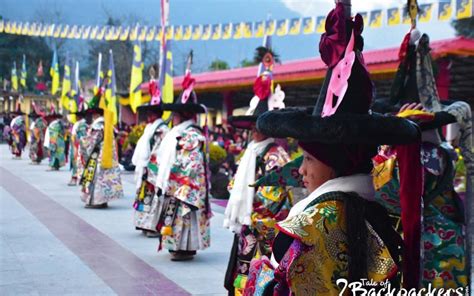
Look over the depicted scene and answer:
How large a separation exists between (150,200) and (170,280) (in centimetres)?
240

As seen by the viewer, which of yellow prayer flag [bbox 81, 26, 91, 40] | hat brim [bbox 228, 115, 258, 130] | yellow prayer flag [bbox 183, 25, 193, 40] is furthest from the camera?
yellow prayer flag [bbox 81, 26, 91, 40]

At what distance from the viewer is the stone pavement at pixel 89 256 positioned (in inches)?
246

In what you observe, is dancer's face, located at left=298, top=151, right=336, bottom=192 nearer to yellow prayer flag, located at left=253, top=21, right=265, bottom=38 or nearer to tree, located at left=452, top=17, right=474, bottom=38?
yellow prayer flag, located at left=253, top=21, right=265, bottom=38

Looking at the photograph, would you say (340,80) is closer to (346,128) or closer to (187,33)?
(346,128)

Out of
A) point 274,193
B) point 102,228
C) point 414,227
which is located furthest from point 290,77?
point 414,227

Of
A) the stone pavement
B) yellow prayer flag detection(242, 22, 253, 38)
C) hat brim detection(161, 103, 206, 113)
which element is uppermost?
yellow prayer flag detection(242, 22, 253, 38)

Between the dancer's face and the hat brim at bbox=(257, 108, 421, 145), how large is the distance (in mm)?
157

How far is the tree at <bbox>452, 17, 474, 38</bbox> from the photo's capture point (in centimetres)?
2728

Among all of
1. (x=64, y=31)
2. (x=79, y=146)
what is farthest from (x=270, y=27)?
(x=64, y=31)

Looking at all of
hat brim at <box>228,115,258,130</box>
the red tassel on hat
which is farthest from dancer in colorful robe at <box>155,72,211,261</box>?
the red tassel on hat

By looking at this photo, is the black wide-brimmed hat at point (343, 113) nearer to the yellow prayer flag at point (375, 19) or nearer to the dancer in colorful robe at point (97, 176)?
the dancer in colorful robe at point (97, 176)

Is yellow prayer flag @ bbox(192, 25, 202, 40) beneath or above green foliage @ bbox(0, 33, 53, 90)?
beneath

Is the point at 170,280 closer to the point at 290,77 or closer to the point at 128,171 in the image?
the point at 290,77

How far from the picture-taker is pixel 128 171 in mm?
19688
